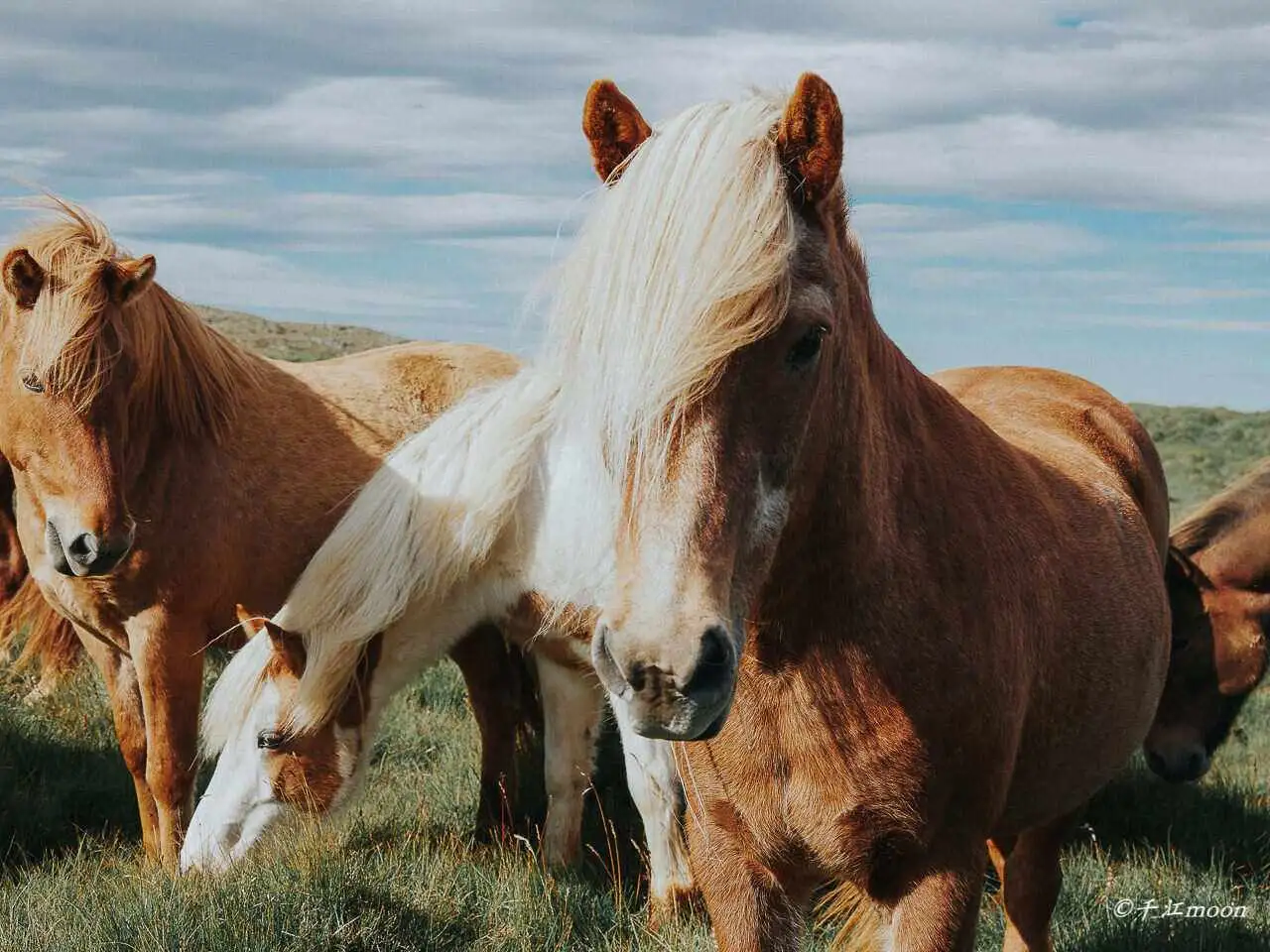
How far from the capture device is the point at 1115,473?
12.9ft

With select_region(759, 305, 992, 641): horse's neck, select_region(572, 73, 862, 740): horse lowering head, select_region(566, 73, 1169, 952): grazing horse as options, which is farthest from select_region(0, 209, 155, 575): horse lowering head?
select_region(759, 305, 992, 641): horse's neck

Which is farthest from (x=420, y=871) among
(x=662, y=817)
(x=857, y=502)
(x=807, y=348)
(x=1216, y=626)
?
(x=1216, y=626)

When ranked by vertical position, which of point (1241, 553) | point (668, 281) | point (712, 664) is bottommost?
point (1241, 553)

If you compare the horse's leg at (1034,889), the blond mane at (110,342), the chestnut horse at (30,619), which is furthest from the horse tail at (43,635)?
the horse's leg at (1034,889)

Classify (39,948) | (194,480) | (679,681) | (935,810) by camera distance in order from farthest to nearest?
(194,480) < (39,948) < (935,810) < (679,681)

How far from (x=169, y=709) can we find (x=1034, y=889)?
334cm

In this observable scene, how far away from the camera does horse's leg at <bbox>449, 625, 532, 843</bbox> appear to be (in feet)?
16.9

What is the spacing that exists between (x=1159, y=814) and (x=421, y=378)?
13.4 feet

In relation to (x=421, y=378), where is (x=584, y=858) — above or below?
below

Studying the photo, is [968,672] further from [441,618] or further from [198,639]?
[198,639]

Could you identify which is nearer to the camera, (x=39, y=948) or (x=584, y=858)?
(x=39, y=948)

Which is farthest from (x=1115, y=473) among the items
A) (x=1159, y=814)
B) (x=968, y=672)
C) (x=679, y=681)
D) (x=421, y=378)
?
(x=421, y=378)

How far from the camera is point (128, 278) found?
4.48m

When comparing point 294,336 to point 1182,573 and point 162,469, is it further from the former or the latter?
point 1182,573
